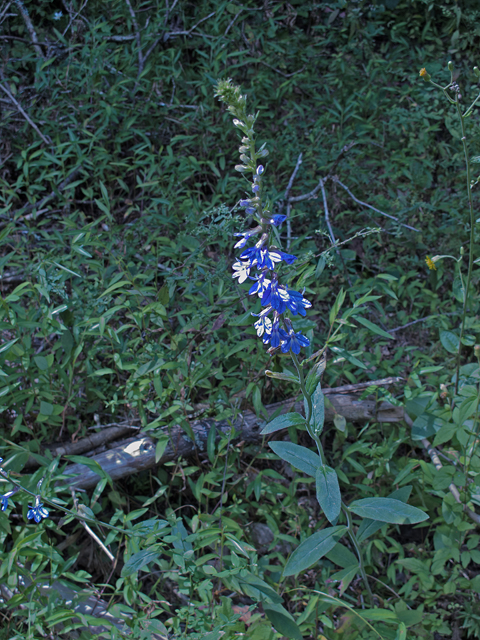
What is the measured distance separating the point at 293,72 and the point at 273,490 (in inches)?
155

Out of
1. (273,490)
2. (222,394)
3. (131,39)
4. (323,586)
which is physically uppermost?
Answer: (131,39)

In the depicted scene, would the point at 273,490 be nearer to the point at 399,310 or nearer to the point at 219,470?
the point at 219,470

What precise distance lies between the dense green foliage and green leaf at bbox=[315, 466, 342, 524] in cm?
42

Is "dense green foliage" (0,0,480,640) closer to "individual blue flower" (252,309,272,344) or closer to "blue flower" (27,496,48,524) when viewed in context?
"blue flower" (27,496,48,524)

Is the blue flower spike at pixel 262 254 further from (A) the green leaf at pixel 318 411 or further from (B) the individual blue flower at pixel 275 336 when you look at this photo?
(A) the green leaf at pixel 318 411

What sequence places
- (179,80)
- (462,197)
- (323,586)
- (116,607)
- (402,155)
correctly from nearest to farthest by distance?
(116,607) → (323,586) → (462,197) → (402,155) → (179,80)

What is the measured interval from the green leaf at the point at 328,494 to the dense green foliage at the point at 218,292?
421 millimetres

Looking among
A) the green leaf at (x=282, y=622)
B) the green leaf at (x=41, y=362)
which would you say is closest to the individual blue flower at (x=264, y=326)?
the green leaf at (x=282, y=622)

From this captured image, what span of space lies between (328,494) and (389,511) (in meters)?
0.26

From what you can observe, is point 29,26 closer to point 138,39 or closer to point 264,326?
point 138,39

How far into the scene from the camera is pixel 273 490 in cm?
238

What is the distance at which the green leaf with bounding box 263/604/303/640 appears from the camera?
170cm

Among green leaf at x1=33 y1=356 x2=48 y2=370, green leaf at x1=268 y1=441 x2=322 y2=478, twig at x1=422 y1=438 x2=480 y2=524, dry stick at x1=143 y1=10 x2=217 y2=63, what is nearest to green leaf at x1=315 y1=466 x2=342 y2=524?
green leaf at x1=268 y1=441 x2=322 y2=478

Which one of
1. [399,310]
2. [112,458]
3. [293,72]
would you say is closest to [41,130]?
[293,72]
